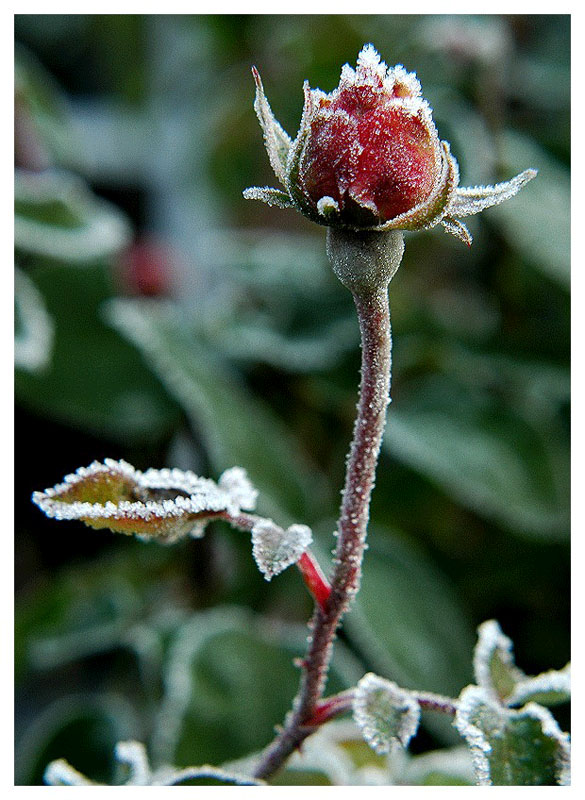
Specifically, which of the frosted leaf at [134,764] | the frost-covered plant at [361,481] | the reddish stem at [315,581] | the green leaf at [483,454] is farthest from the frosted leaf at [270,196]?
the green leaf at [483,454]

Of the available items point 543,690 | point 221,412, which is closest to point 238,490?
point 543,690

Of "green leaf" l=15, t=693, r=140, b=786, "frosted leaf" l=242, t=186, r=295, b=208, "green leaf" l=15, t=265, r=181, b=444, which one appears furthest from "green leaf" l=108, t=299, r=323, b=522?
"frosted leaf" l=242, t=186, r=295, b=208

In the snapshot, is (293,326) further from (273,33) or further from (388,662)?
(273,33)

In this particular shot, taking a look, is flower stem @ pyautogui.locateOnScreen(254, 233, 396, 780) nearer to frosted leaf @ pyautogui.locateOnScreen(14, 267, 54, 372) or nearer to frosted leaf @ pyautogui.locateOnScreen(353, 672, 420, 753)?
frosted leaf @ pyautogui.locateOnScreen(353, 672, 420, 753)

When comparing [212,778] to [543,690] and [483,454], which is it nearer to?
[543,690]

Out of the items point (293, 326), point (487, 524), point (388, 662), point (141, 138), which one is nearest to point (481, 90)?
point (293, 326)
